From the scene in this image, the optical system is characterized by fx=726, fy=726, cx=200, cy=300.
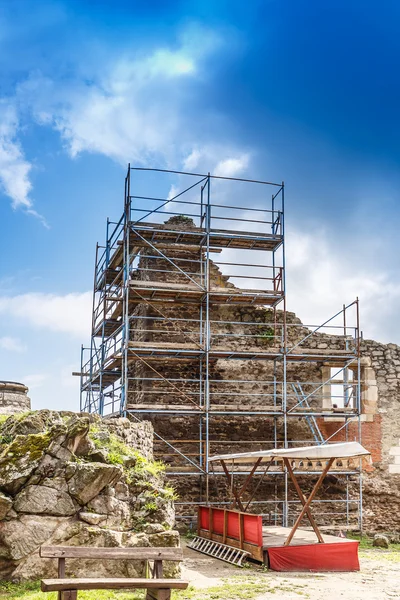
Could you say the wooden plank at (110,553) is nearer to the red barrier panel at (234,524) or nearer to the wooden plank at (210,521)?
the red barrier panel at (234,524)

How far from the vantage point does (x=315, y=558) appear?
12.2 metres

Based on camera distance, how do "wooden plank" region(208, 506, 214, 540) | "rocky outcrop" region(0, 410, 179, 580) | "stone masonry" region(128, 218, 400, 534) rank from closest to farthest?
"rocky outcrop" region(0, 410, 179, 580), "wooden plank" region(208, 506, 214, 540), "stone masonry" region(128, 218, 400, 534)

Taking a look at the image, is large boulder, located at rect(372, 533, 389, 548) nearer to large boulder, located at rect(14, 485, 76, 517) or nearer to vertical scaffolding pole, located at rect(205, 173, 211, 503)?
vertical scaffolding pole, located at rect(205, 173, 211, 503)

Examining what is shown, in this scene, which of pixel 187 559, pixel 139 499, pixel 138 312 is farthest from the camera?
pixel 138 312

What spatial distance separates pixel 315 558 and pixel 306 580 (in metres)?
1.07

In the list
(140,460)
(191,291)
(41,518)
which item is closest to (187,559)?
(140,460)

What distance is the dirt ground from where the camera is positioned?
10065mm

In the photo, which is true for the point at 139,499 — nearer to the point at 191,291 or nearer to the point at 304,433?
the point at 191,291

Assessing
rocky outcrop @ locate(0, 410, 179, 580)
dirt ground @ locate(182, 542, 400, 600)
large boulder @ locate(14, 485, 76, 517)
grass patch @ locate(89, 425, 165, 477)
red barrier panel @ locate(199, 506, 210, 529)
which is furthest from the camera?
red barrier panel @ locate(199, 506, 210, 529)

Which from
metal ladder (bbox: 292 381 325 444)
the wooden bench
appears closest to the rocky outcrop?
the wooden bench

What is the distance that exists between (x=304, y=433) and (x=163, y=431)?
12.4ft

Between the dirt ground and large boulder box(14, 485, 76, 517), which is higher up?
large boulder box(14, 485, 76, 517)

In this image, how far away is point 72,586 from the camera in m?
7.39

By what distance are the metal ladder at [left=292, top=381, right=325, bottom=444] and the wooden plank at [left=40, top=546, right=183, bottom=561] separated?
10751 mm
